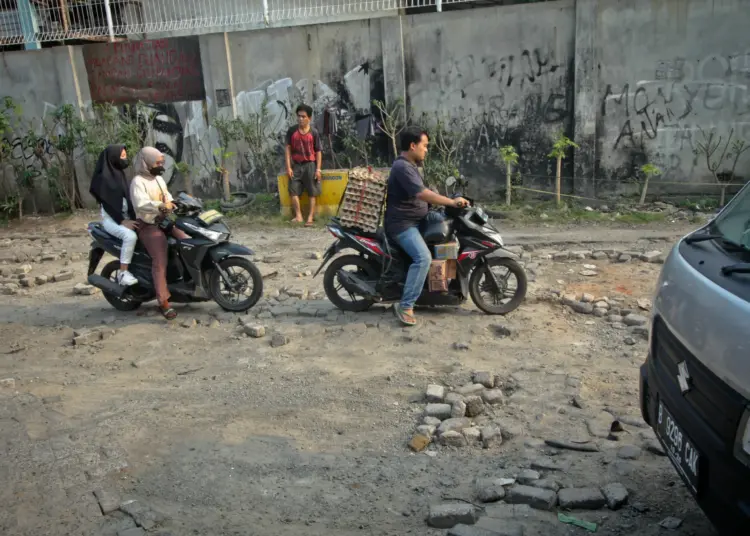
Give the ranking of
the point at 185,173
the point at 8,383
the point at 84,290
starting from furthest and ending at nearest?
the point at 185,173 < the point at 84,290 < the point at 8,383

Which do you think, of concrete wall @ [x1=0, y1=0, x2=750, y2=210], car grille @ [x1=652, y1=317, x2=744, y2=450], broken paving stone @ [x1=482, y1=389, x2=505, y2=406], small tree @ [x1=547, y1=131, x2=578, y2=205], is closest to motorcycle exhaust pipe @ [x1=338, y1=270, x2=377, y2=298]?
broken paving stone @ [x1=482, y1=389, x2=505, y2=406]

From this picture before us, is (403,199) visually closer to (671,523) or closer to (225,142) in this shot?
(671,523)

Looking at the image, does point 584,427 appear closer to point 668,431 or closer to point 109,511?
point 668,431

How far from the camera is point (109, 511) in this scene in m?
3.39

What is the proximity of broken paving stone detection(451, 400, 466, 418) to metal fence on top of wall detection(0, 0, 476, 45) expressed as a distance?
955 cm

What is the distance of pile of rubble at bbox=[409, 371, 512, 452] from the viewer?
13.0 ft

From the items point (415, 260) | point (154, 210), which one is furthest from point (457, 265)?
point (154, 210)

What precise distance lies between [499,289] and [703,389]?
375 centimetres

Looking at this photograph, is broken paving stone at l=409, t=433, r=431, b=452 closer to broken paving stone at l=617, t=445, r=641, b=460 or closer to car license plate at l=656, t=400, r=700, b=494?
broken paving stone at l=617, t=445, r=641, b=460

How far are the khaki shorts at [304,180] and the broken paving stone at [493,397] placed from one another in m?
6.78

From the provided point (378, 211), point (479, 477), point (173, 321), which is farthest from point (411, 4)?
point (479, 477)

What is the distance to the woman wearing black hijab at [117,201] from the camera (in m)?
6.48

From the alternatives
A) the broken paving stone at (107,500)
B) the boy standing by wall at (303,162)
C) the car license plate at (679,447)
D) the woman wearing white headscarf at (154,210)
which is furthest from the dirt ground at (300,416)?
the boy standing by wall at (303,162)

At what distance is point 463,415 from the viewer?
14.0ft
